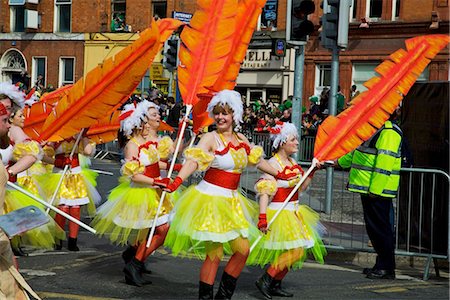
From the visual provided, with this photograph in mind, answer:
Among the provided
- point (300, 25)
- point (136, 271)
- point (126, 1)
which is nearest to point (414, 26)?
point (126, 1)

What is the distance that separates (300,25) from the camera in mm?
12258

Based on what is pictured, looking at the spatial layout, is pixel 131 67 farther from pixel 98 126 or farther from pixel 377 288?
pixel 377 288

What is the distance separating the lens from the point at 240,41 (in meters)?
7.89

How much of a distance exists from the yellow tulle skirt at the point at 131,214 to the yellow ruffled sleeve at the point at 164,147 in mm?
510

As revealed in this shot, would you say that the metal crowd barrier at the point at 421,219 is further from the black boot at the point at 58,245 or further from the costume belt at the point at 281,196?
the black boot at the point at 58,245

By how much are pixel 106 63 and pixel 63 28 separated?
33.1 m

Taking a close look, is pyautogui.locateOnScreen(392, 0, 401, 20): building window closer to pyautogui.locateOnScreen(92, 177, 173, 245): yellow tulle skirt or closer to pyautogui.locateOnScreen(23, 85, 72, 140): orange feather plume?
pyautogui.locateOnScreen(23, 85, 72, 140): orange feather plume

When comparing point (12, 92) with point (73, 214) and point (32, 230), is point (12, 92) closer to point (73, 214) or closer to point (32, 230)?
point (32, 230)

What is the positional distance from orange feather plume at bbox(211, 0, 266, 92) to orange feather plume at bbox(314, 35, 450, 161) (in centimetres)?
99

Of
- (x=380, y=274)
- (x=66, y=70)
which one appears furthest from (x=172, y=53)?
(x=66, y=70)

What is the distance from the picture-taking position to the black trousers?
8.84 m

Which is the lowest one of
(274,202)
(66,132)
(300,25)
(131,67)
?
(274,202)

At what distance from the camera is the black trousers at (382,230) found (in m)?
8.84

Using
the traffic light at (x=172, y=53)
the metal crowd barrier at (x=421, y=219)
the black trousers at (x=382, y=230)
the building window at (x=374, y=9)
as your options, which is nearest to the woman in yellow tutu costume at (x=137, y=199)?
the black trousers at (x=382, y=230)
